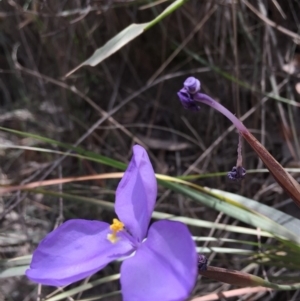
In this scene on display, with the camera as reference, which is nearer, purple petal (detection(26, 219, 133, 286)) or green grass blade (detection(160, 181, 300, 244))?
purple petal (detection(26, 219, 133, 286))

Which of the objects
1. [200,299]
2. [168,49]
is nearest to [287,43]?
[168,49]

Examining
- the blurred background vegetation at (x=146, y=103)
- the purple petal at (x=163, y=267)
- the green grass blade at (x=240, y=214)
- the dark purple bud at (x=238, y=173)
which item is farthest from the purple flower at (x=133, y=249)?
the blurred background vegetation at (x=146, y=103)

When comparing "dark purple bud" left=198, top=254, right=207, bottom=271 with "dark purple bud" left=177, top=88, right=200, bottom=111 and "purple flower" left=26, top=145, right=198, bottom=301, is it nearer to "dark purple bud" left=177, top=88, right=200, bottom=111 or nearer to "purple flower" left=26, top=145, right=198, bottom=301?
"purple flower" left=26, top=145, right=198, bottom=301

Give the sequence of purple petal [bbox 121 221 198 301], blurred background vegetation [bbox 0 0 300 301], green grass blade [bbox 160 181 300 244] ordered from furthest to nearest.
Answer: blurred background vegetation [bbox 0 0 300 301]
green grass blade [bbox 160 181 300 244]
purple petal [bbox 121 221 198 301]

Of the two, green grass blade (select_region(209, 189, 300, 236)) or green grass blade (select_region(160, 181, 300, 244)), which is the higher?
green grass blade (select_region(209, 189, 300, 236))

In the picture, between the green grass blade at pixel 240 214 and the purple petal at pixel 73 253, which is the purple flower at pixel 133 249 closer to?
the purple petal at pixel 73 253

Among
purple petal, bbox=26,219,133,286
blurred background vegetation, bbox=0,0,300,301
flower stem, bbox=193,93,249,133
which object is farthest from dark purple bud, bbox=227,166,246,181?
blurred background vegetation, bbox=0,0,300,301

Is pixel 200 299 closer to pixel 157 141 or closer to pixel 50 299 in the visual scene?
pixel 50 299
